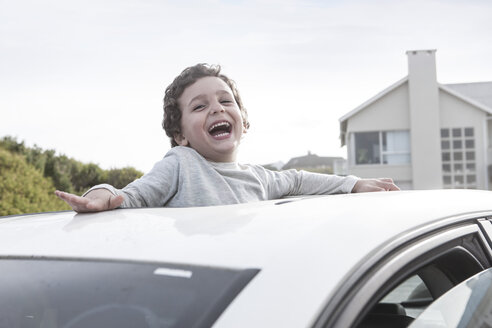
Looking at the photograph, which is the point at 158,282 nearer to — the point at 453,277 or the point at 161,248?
the point at 161,248

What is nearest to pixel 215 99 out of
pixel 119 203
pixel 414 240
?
pixel 119 203

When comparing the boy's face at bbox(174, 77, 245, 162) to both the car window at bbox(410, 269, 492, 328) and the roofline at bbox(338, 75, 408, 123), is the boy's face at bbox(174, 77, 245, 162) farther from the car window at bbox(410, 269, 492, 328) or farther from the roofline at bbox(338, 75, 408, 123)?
the roofline at bbox(338, 75, 408, 123)

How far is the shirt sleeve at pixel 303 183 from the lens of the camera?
2.84 meters

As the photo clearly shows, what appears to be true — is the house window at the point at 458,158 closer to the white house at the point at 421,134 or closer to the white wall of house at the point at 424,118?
the white house at the point at 421,134

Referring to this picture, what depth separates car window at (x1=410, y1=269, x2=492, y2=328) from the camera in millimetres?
1428

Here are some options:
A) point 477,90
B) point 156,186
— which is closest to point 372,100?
point 477,90

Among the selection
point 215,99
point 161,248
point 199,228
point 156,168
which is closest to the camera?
point 161,248

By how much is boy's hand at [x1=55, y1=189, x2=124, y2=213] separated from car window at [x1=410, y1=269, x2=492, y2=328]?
3.11ft

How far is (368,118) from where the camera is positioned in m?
27.8

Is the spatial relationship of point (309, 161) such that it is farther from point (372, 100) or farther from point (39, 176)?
point (39, 176)

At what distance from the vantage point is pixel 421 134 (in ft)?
91.5

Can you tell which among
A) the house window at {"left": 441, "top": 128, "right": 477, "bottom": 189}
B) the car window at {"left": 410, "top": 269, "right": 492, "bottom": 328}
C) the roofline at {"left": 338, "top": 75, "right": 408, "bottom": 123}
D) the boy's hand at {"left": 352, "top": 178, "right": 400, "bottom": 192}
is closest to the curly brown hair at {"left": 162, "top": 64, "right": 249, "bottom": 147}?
the boy's hand at {"left": 352, "top": 178, "right": 400, "bottom": 192}

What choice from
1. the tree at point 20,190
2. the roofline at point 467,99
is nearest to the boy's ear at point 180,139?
the tree at point 20,190

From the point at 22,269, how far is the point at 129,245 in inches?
11.0
